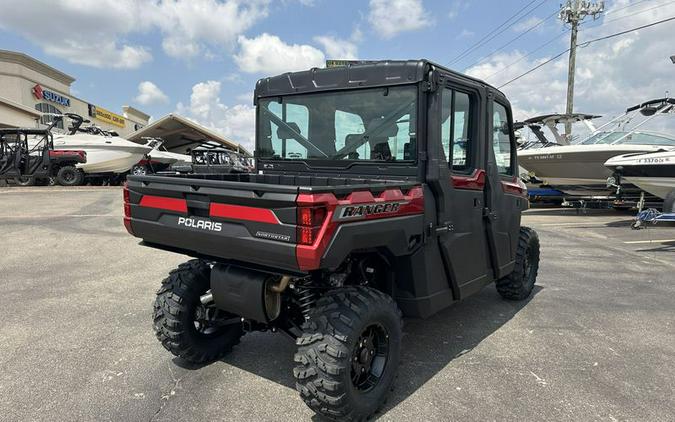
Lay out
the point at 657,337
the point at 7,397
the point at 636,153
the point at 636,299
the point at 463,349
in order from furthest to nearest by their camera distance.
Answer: the point at 636,153 → the point at 636,299 → the point at 657,337 → the point at 463,349 → the point at 7,397

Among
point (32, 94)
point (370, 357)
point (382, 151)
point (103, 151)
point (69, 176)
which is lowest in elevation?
point (370, 357)

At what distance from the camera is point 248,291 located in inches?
111

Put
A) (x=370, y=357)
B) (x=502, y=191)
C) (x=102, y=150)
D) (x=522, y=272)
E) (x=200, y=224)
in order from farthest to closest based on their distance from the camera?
(x=102, y=150) → (x=522, y=272) → (x=502, y=191) → (x=370, y=357) → (x=200, y=224)

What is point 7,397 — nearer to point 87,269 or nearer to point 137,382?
point 137,382

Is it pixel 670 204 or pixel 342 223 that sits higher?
pixel 342 223

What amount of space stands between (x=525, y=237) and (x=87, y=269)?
5.77m

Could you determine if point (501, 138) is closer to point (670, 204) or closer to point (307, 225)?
point (307, 225)

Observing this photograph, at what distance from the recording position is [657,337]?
4.25 m

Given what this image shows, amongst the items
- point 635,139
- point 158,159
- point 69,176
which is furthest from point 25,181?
point 635,139

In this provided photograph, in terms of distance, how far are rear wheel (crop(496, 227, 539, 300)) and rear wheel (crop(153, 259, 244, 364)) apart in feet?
9.84

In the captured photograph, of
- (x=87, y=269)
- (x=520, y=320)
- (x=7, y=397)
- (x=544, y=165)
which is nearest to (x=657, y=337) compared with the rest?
(x=520, y=320)

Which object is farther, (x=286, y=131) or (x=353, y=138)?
(x=286, y=131)

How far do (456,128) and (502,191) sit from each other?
1.03 meters

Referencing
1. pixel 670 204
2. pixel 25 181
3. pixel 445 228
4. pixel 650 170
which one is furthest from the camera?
pixel 25 181
